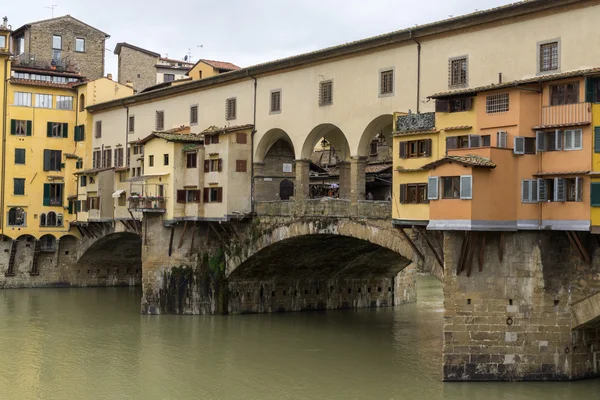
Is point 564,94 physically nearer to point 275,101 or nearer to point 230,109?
point 275,101

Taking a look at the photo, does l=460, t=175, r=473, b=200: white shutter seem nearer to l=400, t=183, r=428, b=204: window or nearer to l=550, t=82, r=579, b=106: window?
l=400, t=183, r=428, b=204: window

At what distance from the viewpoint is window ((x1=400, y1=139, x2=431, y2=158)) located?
31.3 metres

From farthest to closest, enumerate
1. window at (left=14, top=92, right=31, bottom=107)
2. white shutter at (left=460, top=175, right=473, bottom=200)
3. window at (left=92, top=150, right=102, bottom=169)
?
1. window at (left=14, top=92, right=31, bottom=107)
2. window at (left=92, top=150, right=102, bottom=169)
3. white shutter at (left=460, top=175, right=473, bottom=200)

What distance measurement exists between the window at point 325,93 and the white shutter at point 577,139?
1401 centimetres

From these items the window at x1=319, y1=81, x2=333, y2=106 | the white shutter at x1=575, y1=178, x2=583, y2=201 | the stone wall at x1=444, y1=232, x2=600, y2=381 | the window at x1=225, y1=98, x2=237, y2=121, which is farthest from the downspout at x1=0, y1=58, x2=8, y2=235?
the white shutter at x1=575, y1=178, x2=583, y2=201

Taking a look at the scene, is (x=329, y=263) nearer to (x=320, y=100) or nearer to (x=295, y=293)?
(x=295, y=293)

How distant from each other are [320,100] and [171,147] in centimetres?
1068

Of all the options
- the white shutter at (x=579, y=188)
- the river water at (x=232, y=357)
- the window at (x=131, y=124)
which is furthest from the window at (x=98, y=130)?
the white shutter at (x=579, y=188)

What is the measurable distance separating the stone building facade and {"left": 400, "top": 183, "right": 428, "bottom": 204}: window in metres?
41.0

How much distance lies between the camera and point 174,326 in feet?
143

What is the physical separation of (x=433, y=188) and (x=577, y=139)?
4.80 meters

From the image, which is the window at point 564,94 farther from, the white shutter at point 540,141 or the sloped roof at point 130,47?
the sloped roof at point 130,47

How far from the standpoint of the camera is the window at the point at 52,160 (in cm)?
6316

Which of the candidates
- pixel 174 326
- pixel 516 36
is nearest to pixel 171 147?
pixel 174 326
